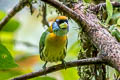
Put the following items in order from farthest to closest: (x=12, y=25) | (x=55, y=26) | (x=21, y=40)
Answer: (x=21, y=40), (x=12, y=25), (x=55, y=26)

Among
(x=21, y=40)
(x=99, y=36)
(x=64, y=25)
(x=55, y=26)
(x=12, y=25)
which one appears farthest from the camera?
(x=21, y=40)

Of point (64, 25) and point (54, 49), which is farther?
point (54, 49)

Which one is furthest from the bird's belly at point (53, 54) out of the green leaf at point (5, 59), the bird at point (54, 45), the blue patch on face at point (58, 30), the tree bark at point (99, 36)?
the green leaf at point (5, 59)

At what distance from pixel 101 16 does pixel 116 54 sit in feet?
1.86

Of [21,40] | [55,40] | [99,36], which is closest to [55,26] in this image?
[55,40]

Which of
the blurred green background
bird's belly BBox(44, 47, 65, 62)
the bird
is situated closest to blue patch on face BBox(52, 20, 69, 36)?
the bird

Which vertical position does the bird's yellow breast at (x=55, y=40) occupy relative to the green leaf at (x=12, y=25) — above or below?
above

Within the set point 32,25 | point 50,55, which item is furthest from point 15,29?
point 50,55

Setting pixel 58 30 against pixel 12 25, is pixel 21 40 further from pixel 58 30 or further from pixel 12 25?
pixel 58 30

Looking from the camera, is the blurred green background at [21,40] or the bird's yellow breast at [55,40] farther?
the blurred green background at [21,40]

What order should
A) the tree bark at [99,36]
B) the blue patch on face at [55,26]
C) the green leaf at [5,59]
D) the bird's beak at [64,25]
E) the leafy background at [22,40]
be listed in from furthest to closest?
the leafy background at [22,40] < the blue patch on face at [55,26] < the bird's beak at [64,25] < the green leaf at [5,59] < the tree bark at [99,36]

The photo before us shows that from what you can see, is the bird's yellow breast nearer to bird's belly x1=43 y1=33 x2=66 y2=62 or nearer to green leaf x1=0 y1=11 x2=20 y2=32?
bird's belly x1=43 y1=33 x2=66 y2=62

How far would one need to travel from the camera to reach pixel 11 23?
2969 millimetres

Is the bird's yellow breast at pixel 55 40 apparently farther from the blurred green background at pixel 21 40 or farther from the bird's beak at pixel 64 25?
the blurred green background at pixel 21 40
